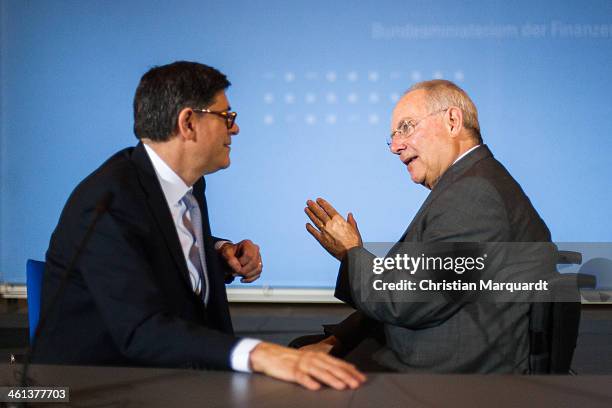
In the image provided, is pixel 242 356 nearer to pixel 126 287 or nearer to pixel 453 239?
pixel 126 287

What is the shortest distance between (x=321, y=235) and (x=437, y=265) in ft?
1.25

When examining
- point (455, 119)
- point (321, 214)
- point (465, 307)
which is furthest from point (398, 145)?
point (465, 307)

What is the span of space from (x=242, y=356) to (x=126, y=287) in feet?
0.93

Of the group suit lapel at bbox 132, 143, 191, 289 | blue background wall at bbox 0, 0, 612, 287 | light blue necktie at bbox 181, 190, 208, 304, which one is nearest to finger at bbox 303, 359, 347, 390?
suit lapel at bbox 132, 143, 191, 289

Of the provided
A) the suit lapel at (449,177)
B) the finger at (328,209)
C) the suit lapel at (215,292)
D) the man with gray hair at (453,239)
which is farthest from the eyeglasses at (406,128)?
the suit lapel at (215,292)

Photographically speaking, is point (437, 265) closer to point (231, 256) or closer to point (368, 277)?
point (368, 277)

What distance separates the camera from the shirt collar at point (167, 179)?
167 centimetres

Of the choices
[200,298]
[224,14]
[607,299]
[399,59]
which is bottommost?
[607,299]

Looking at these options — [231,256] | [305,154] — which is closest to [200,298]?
[231,256]

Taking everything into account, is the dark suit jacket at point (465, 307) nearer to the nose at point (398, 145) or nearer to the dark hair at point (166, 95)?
the nose at point (398, 145)

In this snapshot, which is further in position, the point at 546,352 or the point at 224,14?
the point at 224,14

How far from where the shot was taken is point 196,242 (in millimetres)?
1757

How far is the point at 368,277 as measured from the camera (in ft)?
5.87

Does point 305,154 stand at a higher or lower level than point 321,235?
higher
